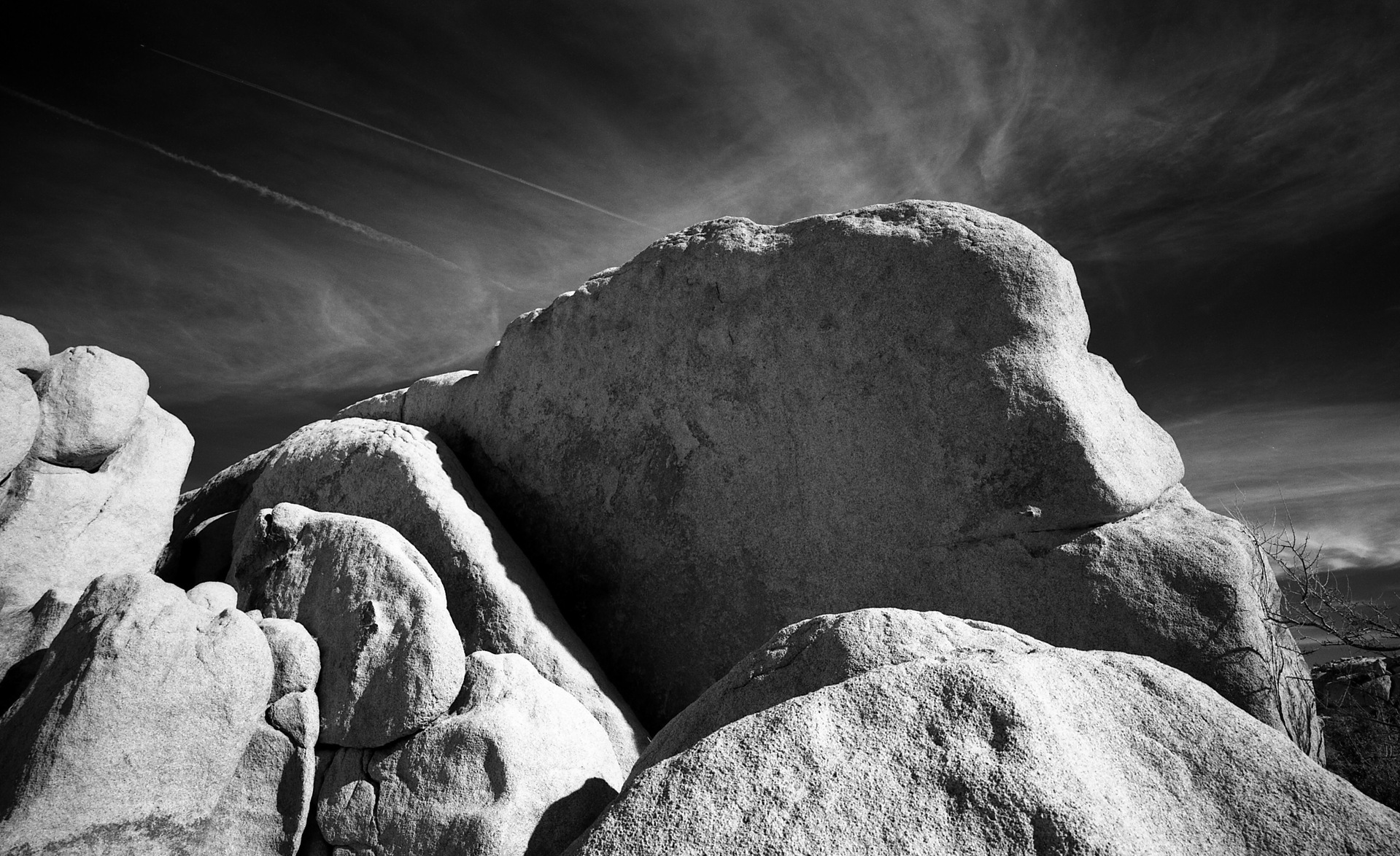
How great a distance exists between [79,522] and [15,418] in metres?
0.84

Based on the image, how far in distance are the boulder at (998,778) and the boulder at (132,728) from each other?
258 centimetres

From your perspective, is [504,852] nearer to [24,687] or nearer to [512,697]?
[512,697]

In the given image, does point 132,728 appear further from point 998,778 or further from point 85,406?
point 998,778

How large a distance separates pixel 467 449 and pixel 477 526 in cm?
134

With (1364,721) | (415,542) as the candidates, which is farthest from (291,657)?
(1364,721)

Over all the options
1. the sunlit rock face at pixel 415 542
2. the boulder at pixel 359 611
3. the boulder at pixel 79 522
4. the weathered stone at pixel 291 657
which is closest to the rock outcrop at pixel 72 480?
the boulder at pixel 79 522

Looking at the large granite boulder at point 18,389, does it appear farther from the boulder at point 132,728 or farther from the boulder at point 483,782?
the boulder at point 483,782

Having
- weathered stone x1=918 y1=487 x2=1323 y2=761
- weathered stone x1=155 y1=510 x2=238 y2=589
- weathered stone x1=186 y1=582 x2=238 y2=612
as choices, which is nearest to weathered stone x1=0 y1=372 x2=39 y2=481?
weathered stone x1=155 y1=510 x2=238 y2=589

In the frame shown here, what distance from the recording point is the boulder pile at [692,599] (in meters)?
2.30

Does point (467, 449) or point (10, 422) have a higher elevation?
point (467, 449)

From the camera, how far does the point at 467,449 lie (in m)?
7.00

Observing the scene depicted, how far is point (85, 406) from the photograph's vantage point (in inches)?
248

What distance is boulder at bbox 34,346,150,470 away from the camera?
6.16 meters

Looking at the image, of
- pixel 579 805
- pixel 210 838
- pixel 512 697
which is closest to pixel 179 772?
pixel 210 838
